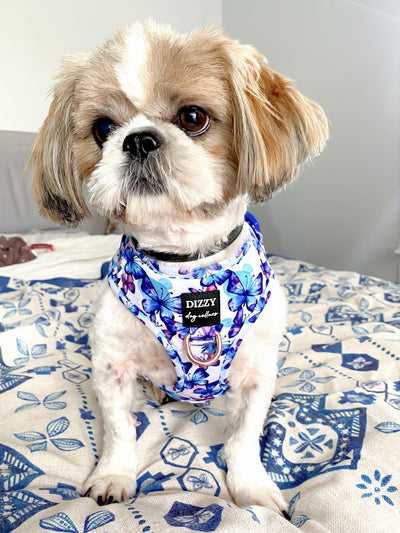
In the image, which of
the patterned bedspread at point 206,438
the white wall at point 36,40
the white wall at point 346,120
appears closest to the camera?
the patterned bedspread at point 206,438

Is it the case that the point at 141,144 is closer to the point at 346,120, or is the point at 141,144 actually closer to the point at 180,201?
the point at 180,201

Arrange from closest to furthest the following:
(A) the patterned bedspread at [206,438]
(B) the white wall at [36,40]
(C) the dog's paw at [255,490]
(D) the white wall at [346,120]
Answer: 1. (A) the patterned bedspread at [206,438]
2. (C) the dog's paw at [255,490]
3. (D) the white wall at [346,120]
4. (B) the white wall at [36,40]

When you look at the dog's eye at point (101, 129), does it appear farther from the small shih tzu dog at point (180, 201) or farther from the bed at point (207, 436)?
the bed at point (207, 436)

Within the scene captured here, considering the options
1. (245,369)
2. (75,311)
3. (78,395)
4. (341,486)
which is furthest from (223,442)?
(75,311)

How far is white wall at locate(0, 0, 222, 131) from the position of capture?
3225mm

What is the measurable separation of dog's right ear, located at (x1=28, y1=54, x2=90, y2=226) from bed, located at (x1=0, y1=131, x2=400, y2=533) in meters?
0.50

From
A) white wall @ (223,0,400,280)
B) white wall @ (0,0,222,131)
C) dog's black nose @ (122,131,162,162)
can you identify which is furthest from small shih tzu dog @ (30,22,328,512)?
white wall @ (0,0,222,131)

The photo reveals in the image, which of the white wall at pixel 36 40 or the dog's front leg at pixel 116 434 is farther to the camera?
the white wall at pixel 36 40

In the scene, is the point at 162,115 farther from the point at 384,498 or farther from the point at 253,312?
the point at 384,498

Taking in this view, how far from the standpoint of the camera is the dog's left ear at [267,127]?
81cm

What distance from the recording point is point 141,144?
2.63 feet

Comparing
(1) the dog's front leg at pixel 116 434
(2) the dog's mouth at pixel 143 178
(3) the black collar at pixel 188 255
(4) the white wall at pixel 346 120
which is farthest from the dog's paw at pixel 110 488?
(4) the white wall at pixel 346 120

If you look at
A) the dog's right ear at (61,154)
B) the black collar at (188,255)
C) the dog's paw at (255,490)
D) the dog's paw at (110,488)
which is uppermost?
the dog's right ear at (61,154)

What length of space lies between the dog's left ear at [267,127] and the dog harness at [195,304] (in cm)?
18
